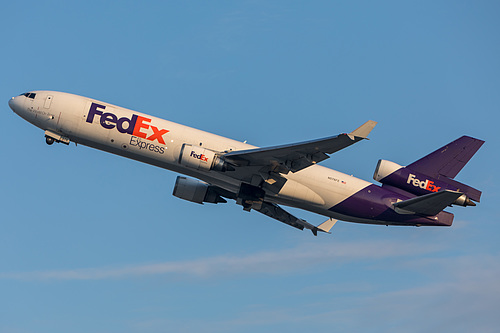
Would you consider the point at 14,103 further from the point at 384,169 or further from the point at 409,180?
the point at 409,180

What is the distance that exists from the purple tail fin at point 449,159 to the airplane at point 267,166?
7 cm

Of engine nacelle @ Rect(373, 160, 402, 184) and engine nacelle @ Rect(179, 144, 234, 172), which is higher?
engine nacelle @ Rect(373, 160, 402, 184)

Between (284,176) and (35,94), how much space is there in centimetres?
1807

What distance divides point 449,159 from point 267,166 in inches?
527

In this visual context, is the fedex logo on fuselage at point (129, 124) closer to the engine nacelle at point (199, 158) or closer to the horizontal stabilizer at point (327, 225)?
the engine nacelle at point (199, 158)

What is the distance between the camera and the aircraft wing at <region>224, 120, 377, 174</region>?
43562mm

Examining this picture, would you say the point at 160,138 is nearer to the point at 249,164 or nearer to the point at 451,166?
the point at 249,164

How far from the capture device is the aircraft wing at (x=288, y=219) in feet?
177

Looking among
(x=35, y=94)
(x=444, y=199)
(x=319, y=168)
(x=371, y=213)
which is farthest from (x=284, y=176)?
(x=35, y=94)

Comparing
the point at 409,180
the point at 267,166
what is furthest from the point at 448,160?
the point at 267,166

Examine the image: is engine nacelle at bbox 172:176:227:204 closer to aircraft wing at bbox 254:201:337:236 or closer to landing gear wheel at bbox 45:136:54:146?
aircraft wing at bbox 254:201:337:236

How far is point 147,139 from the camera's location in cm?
4891

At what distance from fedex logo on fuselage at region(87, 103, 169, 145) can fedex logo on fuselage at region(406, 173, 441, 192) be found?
17446 millimetres

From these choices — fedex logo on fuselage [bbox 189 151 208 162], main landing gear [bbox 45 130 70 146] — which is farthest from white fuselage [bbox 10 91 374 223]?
fedex logo on fuselage [bbox 189 151 208 162]
